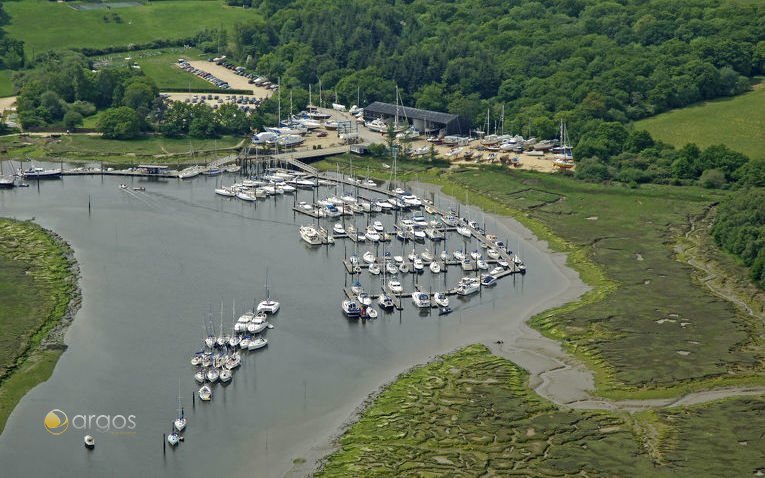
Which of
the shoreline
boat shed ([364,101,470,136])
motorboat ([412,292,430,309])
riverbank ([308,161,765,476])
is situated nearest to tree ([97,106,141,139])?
boat shed ([364,101,470,136])

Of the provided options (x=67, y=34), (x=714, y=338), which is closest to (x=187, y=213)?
→ (x=714, y=338)

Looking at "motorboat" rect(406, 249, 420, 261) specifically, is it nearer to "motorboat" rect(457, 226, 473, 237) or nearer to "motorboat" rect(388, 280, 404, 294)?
"motorboat" rect(388, 280, 404, 294)

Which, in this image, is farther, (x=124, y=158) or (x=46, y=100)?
(x=46, y=100)

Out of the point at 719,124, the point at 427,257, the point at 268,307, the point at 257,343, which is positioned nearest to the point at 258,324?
the point at 257,343

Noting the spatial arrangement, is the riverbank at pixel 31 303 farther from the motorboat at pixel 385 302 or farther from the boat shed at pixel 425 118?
the boat shed at pixel 425 118

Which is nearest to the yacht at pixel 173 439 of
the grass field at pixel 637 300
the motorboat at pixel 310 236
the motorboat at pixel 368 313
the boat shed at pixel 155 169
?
the motorboat at pixel 368 313

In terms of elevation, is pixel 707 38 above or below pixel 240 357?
above

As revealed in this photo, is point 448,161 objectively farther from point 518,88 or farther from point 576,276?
point 576,276
